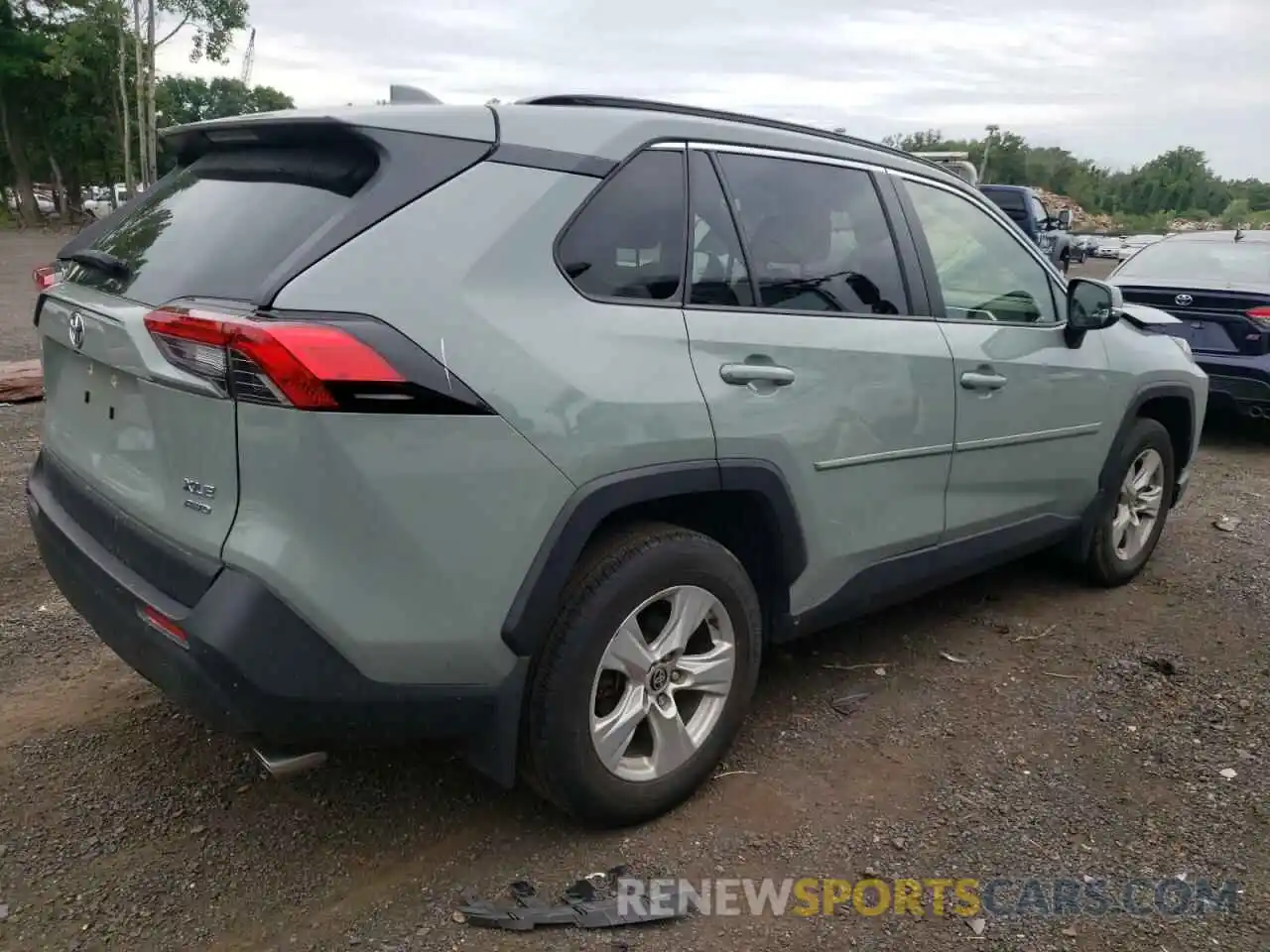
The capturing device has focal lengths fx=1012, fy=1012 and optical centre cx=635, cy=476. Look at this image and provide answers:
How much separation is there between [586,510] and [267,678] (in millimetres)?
764

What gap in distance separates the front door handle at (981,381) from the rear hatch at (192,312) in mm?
1828

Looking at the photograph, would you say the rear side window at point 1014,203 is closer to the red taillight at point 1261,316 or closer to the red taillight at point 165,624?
the red taillight at point 1261,316

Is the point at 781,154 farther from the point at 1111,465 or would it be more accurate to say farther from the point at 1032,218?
the point at 1032,218

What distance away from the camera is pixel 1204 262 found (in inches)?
313

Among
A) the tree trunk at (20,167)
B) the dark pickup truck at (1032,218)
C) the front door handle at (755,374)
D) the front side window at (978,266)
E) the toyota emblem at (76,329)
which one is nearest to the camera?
the toyota emblem at (76,329)

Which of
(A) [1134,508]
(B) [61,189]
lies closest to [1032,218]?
(A) [1134,508]

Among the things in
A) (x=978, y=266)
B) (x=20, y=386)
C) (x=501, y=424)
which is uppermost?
(x=978, y=266)

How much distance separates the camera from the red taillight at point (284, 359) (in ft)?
6.40

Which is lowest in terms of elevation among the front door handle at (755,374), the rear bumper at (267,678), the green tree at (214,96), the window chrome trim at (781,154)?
the rear bumper at (267,678)

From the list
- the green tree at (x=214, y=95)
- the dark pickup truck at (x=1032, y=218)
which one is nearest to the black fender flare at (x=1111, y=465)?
the dark pickup truck at (x=1032, y=218)

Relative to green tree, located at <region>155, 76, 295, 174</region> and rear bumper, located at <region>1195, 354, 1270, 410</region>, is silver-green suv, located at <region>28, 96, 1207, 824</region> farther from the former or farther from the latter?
green tree, located at <region>155, 76, 295, 174</region>

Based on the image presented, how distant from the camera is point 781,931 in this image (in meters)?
2.36

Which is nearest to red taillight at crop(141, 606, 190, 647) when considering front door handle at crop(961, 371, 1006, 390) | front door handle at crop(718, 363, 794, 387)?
front door handle at crop(718, 363, 794, 387)

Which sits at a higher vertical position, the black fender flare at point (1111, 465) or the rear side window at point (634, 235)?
the rear side window at point (634, 235)
